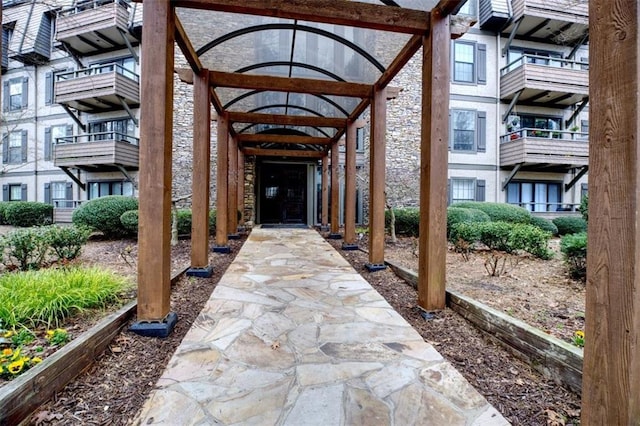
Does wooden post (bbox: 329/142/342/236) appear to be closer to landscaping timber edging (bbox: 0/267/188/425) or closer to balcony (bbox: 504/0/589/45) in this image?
landscaping timber edging (bbox: 0/267/188/425)

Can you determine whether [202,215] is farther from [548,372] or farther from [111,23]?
[111,23]

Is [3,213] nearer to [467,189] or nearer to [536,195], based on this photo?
[467,189]

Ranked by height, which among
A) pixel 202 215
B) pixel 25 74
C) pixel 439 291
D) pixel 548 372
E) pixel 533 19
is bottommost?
pixel 548 372

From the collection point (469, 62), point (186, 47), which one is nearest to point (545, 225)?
point (469, 62)

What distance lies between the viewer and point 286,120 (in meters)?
7.53

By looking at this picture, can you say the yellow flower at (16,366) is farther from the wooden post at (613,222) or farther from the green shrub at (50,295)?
the wooden post at (613,222)

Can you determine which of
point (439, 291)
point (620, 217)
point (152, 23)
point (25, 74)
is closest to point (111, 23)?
point (25, 74)

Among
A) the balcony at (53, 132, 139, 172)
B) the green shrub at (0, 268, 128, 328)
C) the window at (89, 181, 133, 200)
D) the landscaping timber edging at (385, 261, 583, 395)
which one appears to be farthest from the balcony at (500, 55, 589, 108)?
the window at (89, 181, 133, 200)

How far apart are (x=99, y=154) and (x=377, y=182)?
40.4 feet

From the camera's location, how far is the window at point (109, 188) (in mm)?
13410

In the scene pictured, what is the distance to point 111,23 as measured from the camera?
12047 mm

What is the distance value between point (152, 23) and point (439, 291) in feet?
12.0

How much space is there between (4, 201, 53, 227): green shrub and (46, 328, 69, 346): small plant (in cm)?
1360

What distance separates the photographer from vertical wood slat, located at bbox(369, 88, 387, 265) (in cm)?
490
